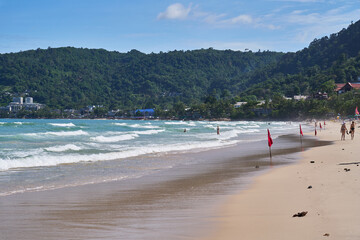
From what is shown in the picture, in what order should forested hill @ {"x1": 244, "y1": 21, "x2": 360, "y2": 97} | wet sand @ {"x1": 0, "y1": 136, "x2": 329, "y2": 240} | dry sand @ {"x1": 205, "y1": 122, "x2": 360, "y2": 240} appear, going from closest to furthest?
1. dry sand @ {"x1": 205, "y1": 122, "x2": 360, "y2": 240}
2. wet sand @ {"x1": 0, "y1": 136, "x2": 329, "y2": 240}
3. forested hill @ {"x1": 244, "y1": 21, "x2": 360, "y2": 97}

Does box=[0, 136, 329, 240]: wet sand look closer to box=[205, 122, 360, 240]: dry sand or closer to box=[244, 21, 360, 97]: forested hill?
box=[205, 122, 360, 240]: dry sand

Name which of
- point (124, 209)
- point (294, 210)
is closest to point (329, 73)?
point (294, 210)

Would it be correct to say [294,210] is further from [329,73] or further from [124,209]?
[329,73]

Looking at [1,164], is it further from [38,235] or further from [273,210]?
[273,210]

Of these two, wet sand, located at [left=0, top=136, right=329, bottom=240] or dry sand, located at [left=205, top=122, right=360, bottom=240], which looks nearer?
dry sand, located at [left=205, top=122, right=360, bottom=240]

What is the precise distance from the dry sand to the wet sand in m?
0.38

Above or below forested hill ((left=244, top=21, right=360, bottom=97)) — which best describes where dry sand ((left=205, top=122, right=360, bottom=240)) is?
below

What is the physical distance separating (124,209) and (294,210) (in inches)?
128

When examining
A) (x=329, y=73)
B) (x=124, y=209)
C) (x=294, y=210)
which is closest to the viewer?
(x=294, y=210)

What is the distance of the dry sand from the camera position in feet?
18.9

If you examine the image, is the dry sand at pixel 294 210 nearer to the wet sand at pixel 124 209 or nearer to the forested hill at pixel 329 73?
the wet sand at pixel 124 209

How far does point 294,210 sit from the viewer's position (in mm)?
7176

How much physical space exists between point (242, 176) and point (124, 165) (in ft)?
16.5

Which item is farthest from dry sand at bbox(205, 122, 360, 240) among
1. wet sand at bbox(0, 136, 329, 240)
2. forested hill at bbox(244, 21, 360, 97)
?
forested hill at bbox(244, 21, 360, 97)
